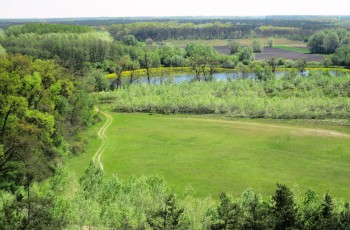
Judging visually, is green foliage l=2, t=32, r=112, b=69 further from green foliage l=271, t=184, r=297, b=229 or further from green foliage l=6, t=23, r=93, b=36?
green foliage l=271, t=184, r=297, b=229

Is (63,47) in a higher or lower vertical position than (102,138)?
higher

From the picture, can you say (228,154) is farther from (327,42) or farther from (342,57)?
(327,42)

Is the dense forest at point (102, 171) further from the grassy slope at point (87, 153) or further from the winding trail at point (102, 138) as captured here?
the winding trail at point (102, 138)

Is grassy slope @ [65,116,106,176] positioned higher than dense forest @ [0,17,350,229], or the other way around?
dense forest @ [0,17,350,229]

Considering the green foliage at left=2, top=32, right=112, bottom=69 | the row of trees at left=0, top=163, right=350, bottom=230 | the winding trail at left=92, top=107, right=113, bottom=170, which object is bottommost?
the winding trail at left=92, top=107, right=113, bottom=170

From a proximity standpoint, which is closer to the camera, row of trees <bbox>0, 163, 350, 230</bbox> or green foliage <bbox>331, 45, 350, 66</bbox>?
row of trees <bbox>0, 163, 350, 230</bbox>

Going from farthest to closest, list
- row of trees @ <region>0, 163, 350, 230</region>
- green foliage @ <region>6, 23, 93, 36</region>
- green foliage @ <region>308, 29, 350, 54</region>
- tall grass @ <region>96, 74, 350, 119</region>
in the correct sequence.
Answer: green foliage @ <region>308, 29, 350, 54</region>, green foliage @ <region>6, 23, 93, 36</region>, tall grass @ <region>96, 74, 350, 119</region>, row of trees @ <region>0, 163, 350, 230</region>

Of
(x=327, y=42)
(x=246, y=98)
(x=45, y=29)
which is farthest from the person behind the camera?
(x=327, y=42)

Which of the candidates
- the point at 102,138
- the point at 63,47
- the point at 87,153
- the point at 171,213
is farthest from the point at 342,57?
the point at 171,213

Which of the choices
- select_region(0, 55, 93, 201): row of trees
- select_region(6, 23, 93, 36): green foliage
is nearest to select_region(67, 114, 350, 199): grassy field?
select_region(0, 55, 93, 201): row of trees
